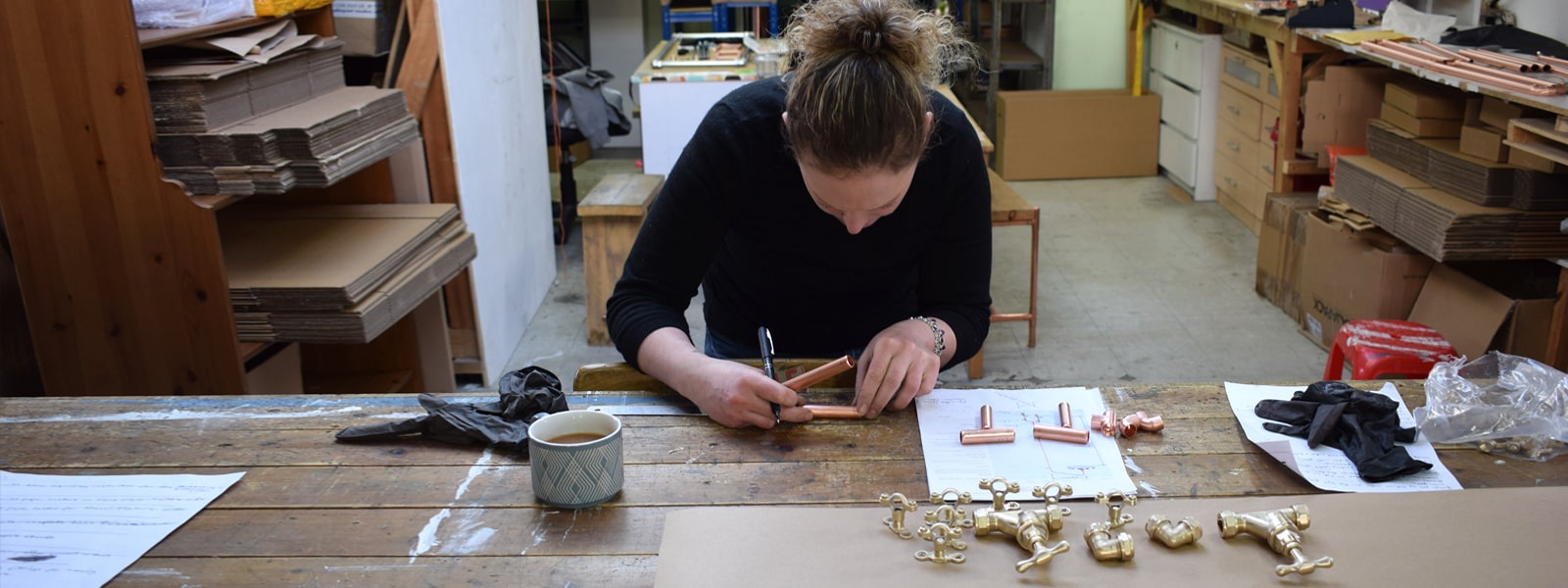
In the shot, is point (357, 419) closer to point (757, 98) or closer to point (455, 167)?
point (757, 98)

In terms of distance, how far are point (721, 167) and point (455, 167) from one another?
5.92 feet

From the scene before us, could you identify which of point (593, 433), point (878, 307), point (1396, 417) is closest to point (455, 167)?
point (878, 307)

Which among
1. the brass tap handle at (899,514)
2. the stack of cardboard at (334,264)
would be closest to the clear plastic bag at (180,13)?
the stack of cardboard at (334,264)

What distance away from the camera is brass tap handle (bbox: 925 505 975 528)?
1.20 m

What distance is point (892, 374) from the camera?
1483 millimetres

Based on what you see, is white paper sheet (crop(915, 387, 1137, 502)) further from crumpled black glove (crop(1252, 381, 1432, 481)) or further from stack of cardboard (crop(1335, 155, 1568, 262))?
stack of cardboard (crop(1335, 155, 1568, 262))

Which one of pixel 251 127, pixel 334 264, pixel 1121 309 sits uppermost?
pixel 251 127

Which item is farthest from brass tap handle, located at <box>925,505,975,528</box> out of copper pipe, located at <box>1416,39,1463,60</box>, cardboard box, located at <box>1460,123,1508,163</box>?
copper pipe, located at <box>1416,39,1463,60</box>

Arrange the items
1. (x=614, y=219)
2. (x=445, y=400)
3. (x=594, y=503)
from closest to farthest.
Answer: (x=594, y=503) → (x=445, y=400) → (x=614, y=219)

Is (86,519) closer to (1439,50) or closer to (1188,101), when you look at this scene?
(1439,50)

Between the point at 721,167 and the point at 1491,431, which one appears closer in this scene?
the point at 1491,431

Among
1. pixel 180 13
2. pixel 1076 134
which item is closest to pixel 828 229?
pixel 180 13

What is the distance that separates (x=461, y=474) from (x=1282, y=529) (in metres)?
0.93

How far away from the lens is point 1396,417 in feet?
4.70
